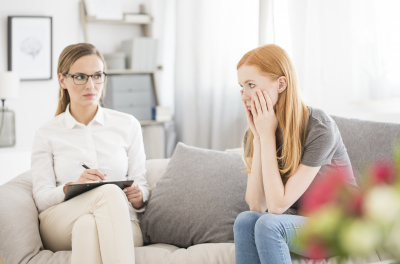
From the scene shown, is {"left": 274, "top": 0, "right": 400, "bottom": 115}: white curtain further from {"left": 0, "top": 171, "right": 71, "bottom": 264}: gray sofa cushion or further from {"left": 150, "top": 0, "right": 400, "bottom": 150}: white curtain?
{"left": 0, "top": 171, "right": 71, "bottom": 264}: gray sofa cushion

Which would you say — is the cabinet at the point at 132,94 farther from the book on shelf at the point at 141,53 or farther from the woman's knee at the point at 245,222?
the woman's knee at the point at 245,222

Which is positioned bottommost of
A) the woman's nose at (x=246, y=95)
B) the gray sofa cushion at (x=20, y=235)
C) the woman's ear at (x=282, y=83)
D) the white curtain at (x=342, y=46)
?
the gray sofa cushion at (x=20, y=235)

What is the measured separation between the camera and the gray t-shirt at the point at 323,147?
1.32 m

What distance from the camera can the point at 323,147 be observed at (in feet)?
4.31

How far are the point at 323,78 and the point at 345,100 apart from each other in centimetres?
20

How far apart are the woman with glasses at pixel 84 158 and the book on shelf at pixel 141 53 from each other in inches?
65.6

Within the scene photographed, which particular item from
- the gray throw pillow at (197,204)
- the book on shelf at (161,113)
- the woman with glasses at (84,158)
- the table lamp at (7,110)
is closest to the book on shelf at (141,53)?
the book on shelf at (161,113)

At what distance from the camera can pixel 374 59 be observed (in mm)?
1993

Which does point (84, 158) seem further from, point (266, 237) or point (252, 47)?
point (252, 47)

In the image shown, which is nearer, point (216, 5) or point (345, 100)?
point (345, 100)

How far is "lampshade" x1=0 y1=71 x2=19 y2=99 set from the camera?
2.83 m

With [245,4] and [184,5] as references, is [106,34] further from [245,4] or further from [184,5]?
[245,4]

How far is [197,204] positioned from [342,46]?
1.20 m

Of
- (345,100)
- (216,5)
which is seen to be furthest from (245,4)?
(345,100)
